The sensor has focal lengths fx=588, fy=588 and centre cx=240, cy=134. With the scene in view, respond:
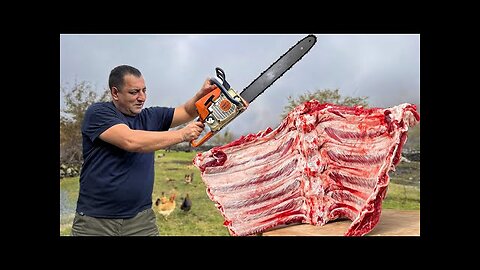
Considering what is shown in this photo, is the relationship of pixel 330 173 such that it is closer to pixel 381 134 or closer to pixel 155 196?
pixel 381 134

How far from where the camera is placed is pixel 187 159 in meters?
4.92

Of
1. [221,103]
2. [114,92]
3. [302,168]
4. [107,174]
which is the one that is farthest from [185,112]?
[302,168]

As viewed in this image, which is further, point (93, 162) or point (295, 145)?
point (295, 145)

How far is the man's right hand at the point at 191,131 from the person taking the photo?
3.15 m

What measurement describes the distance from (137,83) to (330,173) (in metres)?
1.30

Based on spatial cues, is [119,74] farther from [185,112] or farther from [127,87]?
[185,112]

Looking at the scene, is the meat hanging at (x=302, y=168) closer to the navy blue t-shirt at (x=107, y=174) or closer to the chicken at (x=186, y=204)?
the navy blue t-shirt at (x=107, y=174)

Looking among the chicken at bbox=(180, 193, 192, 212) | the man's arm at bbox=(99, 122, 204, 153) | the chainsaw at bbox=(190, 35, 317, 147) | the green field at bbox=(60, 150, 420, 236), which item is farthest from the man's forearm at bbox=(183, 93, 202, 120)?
the chicken at bbox=(180, 193, 192, 212)

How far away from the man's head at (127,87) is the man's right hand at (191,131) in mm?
315

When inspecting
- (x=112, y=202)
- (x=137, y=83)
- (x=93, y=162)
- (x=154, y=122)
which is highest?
(x=137, y=83)

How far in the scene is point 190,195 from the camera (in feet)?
15.6

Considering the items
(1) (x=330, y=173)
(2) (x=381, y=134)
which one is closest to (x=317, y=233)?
(1) (x=330, y=173)

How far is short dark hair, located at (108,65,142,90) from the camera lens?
321 centimetres

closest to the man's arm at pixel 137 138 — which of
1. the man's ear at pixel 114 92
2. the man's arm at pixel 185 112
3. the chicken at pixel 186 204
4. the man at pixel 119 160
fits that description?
the man at pixel 119 160
